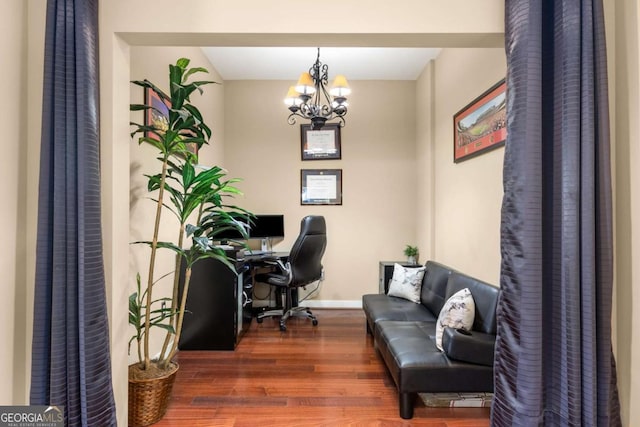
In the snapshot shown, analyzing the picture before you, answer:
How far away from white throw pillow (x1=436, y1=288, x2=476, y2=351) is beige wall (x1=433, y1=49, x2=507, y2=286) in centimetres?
41

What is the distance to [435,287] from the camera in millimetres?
2979

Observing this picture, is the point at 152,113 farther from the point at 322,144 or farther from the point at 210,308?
the point at 322,144

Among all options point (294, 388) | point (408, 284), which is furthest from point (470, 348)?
point (408, 284)

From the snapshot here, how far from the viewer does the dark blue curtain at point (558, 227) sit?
1237 millimetres

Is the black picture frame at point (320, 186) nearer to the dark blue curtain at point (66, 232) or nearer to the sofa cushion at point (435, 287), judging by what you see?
the sofa cushion at point (435, 287)

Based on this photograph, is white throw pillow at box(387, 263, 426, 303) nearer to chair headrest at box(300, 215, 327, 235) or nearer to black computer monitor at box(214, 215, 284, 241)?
Result: chair headrest at box(300, 215, 327, 235)

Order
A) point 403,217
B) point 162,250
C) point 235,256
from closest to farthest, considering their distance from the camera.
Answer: point 162,250, point 235,256, point 403,217

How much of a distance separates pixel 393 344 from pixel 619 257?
52.1 inches

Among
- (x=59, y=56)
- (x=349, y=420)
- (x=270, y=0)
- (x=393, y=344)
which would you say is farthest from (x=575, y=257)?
(x=59, y=56)

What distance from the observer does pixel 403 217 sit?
173 inches

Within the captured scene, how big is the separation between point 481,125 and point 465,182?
53cm

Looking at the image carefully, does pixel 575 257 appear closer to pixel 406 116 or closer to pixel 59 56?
pixel 59 56

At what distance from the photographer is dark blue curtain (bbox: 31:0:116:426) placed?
1.35 m

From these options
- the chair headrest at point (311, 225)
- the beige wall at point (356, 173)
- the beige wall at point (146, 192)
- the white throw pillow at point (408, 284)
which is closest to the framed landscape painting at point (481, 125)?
the white throw pillow at point (408, 284)
